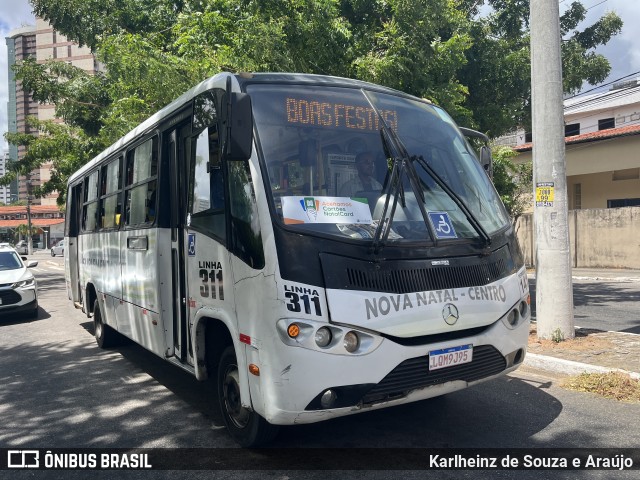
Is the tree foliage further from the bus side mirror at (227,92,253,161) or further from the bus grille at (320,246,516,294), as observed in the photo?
the bus grille at (320,246,516,294)

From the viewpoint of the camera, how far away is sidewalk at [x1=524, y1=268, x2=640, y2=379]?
20.5 feet

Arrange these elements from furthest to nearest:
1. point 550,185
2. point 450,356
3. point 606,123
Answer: point 606,123 → point 550,185 → point 450,356

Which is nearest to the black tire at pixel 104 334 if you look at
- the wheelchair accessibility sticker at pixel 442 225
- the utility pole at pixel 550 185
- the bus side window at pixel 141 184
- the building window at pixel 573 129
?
the bus side window at pixel 141 184

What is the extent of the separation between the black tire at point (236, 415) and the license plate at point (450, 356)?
127cm

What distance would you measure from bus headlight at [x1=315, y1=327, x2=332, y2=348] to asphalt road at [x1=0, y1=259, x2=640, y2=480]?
0.94m

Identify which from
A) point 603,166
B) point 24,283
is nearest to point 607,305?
point 24,283

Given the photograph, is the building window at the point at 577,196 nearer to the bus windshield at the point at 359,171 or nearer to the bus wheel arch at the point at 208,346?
the bus windshield at the point at 359,171

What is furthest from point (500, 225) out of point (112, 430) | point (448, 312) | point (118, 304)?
point (118, 304)

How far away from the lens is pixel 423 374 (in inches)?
154

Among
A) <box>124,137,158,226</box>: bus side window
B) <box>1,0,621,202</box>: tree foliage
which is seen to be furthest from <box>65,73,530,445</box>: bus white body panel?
<box>1,0,621,202</box>: tree foliage

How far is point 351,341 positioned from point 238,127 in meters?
1.62

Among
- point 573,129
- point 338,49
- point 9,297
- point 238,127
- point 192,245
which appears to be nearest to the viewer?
point 238,127

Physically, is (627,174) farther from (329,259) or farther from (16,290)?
(329,259)

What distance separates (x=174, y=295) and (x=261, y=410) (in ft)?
6.60
